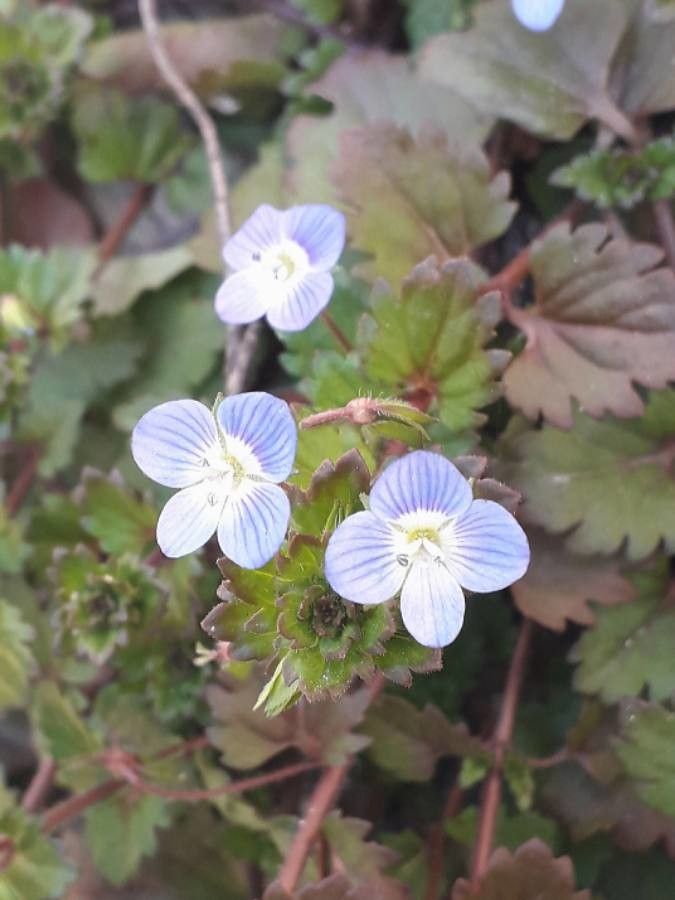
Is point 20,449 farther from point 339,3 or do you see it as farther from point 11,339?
point 339,3

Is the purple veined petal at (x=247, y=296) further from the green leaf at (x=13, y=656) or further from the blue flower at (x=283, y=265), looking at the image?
the green leaf at (x=13, y=656)

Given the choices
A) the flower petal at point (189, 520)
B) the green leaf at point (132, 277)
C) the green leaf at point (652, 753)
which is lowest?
the green leaf at point (652, 753)

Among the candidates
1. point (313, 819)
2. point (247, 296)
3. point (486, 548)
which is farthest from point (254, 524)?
point (313, 819)

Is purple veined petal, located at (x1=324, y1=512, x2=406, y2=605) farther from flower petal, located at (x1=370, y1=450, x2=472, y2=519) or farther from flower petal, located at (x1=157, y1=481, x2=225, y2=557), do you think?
flower petal, located at (x1=157, y1=481, x2=225, y2=557)

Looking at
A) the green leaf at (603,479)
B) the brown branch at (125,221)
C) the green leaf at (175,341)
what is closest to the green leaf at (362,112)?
the green leaf at (175,341)

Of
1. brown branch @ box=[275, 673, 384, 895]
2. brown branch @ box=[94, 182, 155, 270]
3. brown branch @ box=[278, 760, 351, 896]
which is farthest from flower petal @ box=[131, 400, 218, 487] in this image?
brown branch @ box=[94, 182, 155, 270]
